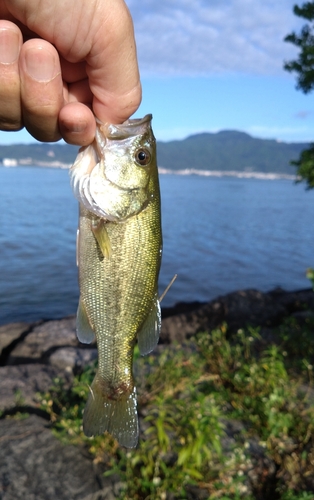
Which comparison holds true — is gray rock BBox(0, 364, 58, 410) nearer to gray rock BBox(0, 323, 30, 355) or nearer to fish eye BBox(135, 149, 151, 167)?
gray rock BBox(0, 323, 30, 355)

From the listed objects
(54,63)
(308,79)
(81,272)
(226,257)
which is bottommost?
(226,257)

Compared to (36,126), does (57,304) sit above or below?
below

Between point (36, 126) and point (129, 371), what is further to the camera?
point (129, 371)

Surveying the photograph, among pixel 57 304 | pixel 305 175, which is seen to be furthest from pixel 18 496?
pixel 57 304

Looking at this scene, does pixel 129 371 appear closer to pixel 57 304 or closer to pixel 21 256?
pixel 57 304

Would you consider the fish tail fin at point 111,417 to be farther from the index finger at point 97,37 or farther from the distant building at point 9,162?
the distant building at point 9,162
